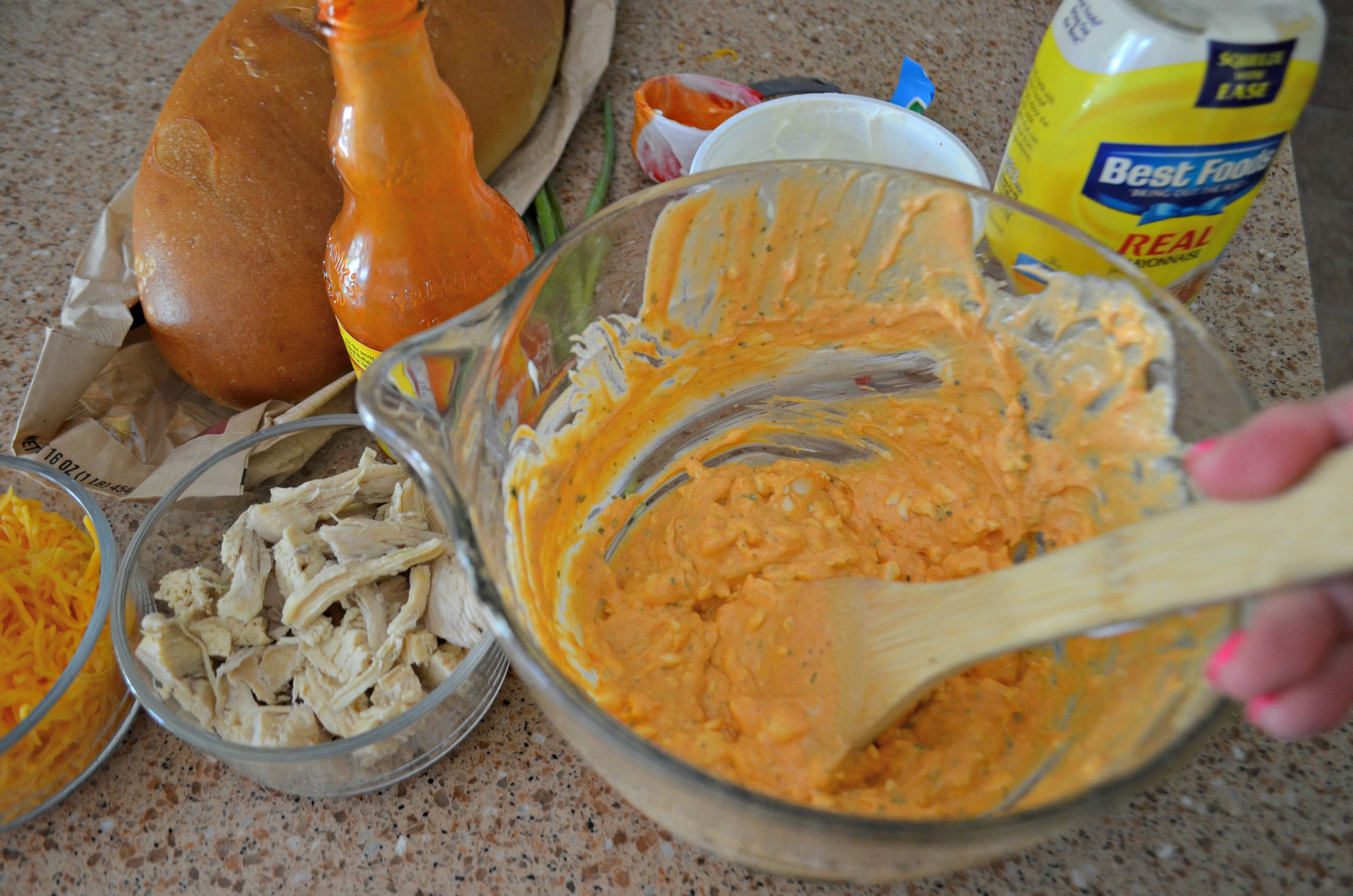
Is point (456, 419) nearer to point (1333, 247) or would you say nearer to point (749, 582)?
point (749, 582)

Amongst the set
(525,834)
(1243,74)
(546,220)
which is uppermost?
(1243,74)

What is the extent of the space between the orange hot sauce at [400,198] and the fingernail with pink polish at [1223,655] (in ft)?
1.94

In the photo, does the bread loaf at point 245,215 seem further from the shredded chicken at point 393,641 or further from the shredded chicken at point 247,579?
the shredded chicken at point 393,641

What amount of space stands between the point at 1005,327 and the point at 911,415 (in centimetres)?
12

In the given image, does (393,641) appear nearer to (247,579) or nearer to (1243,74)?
(247,579)

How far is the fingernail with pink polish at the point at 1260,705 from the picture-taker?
46 centimetres

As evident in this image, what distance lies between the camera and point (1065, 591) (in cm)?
51

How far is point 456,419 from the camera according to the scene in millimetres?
566

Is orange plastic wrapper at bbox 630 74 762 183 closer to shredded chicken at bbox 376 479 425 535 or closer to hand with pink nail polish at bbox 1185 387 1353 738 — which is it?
shredded chicken at bbox 376 479 425 535

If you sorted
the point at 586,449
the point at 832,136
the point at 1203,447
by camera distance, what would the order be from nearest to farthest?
1. the point at 1203,447
2. the point at 586,449
3. the point at 832,136

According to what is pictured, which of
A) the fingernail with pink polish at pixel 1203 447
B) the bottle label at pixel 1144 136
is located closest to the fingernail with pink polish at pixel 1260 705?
the fingernail with pink polish at pixel 1203 447

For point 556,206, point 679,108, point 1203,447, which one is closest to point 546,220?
point 556,206

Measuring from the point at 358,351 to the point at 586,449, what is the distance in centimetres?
22

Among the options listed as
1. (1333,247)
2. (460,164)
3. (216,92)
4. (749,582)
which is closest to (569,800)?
(749,582)
